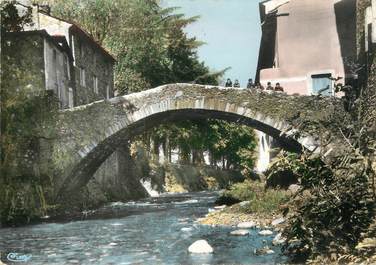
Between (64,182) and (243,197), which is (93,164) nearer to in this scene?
(64,182)

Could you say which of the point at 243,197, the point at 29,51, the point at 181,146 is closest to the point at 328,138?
the point at 243,197

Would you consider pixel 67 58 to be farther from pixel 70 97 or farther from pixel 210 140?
pixel 210 140

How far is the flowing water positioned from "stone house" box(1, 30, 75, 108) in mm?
4739

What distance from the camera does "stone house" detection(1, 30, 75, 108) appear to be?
1558 cm

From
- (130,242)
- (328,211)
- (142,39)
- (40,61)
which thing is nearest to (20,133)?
(40,61)

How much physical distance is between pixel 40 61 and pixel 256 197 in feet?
30.6

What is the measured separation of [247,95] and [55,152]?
6.31 m

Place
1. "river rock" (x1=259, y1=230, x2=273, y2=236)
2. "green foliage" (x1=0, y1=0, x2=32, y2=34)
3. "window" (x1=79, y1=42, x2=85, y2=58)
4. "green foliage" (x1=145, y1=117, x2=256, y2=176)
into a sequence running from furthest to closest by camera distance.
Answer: "green foliage" (x1=145, y1=117, x2=256, y2=176) < "window" (x1=79, y1=42, x2=85, y2=58) < "green foliage" (x1=0, y1=0, x2=32, y2=34) < "river rock" (x1=259, y1=230, x2=273, y2=236)

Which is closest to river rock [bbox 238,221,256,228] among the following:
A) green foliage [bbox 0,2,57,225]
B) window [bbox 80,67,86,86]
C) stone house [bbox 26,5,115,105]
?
green foliage [bbox 0,2,57,225]

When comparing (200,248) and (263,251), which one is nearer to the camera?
(263,251)

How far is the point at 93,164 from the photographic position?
19.0 meters

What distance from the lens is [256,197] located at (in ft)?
45.4

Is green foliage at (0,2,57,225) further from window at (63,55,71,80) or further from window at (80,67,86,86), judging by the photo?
window at (80,67,86,86)

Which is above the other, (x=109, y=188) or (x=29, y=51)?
(x=29, y=51)
